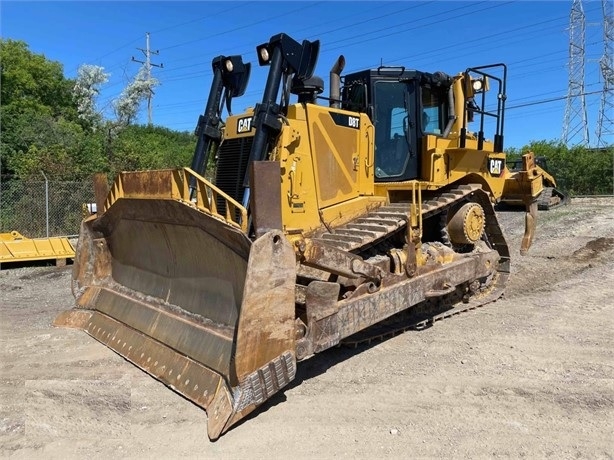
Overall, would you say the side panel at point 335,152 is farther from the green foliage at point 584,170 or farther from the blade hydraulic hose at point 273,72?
the green foliage at point 584,170

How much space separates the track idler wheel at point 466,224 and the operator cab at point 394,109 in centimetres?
71

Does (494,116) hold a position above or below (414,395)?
above

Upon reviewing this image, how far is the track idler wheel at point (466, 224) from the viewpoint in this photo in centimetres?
643

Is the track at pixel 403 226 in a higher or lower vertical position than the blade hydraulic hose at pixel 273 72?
lower

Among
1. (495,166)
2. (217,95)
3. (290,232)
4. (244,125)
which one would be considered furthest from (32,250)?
(495,166)

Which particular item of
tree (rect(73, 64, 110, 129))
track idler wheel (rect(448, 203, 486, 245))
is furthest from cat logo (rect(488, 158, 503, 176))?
tree (rect(73, 64, 110, 129))

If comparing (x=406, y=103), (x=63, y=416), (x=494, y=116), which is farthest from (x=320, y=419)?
(x=494, y=116)

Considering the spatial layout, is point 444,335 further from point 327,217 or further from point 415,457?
point 415,457

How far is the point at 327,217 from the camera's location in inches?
212

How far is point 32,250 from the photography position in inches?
431

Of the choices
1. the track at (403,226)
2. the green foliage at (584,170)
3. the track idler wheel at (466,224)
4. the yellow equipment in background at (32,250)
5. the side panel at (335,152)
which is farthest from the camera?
the green foliage at (584,170)

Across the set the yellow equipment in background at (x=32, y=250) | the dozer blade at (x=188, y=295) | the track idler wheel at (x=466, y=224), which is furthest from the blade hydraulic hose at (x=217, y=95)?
the yellow equipment in background at (x=32, y=250)

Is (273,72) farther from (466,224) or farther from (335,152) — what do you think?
(466,224)

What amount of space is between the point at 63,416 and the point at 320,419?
1.89 meters
